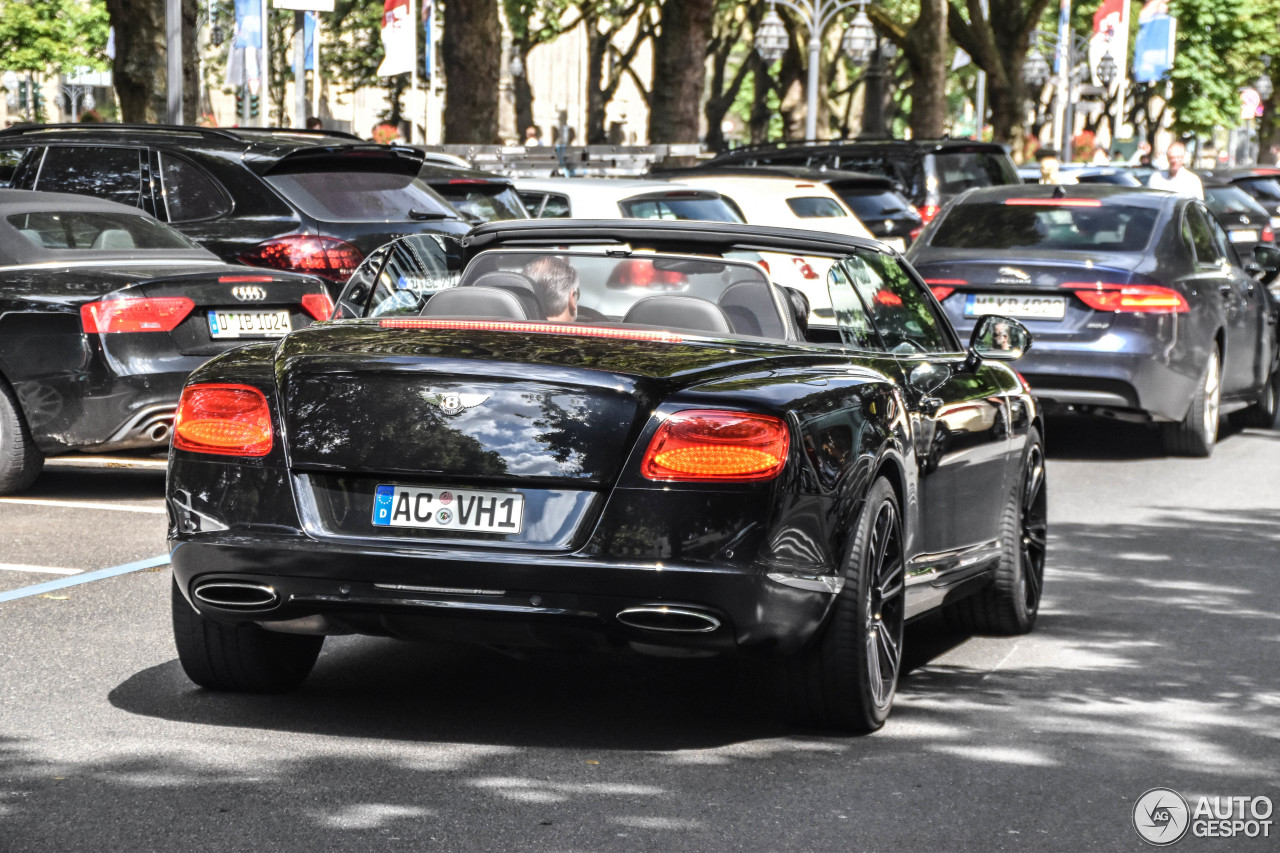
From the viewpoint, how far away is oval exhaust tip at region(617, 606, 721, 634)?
505 centimetres

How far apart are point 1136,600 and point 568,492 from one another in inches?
147

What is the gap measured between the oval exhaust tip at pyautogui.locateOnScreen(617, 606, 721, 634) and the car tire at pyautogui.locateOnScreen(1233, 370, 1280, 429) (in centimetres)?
1085

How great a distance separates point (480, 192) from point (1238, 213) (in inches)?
706

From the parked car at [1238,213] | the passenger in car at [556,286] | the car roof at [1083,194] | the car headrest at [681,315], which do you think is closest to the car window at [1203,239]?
the car roof at [1083,194]

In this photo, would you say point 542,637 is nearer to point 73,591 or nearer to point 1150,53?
point 73,591

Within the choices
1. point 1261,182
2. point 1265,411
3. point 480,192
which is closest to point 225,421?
point 480,192

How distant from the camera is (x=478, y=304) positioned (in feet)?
19.6

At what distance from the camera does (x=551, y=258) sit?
649 centimetres

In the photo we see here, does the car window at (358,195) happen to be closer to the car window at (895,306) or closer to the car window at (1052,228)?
the car window at (1052,228)

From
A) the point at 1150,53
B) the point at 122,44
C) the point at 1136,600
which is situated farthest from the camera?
the point at 1150,53

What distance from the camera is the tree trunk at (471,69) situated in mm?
28000

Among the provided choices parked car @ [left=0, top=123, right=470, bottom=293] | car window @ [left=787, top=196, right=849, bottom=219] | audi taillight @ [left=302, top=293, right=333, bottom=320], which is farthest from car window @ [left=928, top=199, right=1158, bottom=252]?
car window @ [left=787, top=196, right=849, bottom=219]

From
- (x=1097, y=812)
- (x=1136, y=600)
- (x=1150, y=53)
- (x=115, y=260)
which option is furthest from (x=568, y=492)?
(x=1150, y=53)

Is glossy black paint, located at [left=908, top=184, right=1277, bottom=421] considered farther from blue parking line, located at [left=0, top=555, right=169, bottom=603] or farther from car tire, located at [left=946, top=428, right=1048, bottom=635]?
blue parking line, located at [left=0, top=555, right=169, bottom=603]
